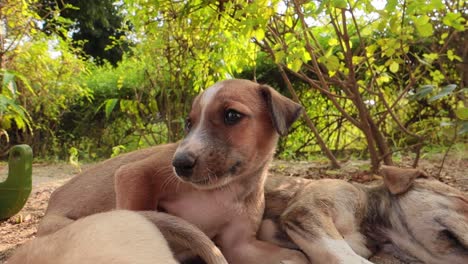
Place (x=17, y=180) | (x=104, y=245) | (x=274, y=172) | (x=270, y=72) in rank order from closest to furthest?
(x=104, y=245), (x=17, y=180), (x=274, y=172), (x=270, y=72)

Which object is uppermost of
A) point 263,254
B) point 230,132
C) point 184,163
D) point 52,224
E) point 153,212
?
point 230,132

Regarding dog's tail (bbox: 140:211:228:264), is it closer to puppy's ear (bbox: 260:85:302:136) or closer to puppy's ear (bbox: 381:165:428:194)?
puppy's ear (bbox: 260:85:302:136)

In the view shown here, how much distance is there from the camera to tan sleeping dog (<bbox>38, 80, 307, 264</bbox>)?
7.96 ft

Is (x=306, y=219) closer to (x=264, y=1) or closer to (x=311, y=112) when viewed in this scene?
(x=264, y=1)

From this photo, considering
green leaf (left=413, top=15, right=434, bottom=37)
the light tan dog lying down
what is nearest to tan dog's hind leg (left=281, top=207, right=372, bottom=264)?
the light tan dog lying down

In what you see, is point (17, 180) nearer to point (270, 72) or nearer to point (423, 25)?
point (423, 25)

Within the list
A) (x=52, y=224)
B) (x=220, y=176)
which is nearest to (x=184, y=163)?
(x=220, y=176)

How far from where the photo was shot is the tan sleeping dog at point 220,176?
2426mm

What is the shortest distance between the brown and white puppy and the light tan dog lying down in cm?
87

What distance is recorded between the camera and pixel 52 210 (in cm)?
286

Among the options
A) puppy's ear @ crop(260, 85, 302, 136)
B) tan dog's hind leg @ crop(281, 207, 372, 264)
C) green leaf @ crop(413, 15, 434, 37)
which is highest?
green leaf @ crop(413, 15, 434, 37)

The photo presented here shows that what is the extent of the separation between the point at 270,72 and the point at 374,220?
5747 mm

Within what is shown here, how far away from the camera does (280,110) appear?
8.91ft

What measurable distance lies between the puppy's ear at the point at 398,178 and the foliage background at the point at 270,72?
2.38 ft
